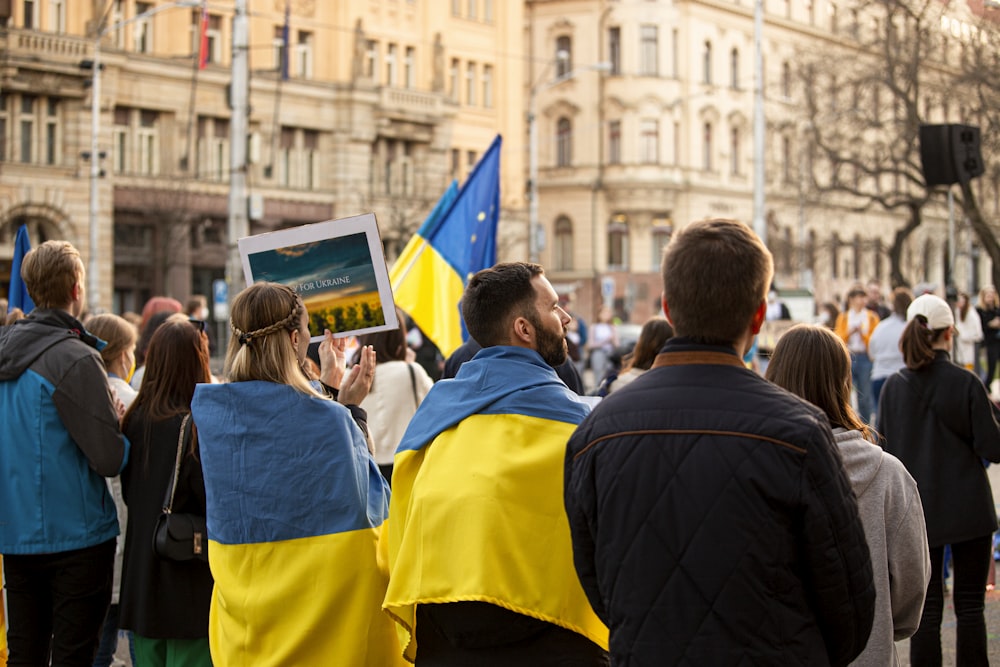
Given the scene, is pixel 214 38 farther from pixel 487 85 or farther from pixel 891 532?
pixel 891 532

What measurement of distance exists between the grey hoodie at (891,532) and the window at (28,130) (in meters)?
40.3

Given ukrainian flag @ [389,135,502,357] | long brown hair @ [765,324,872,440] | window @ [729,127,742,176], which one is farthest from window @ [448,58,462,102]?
long brown hair @ [765,324,872,440]

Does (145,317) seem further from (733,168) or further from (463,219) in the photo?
(733,168)

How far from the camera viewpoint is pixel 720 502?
2893 mm

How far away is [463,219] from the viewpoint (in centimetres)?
1059

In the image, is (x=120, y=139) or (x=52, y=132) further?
(x=120, y=139)

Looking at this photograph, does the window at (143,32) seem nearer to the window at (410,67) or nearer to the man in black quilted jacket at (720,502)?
the window at (410,67)

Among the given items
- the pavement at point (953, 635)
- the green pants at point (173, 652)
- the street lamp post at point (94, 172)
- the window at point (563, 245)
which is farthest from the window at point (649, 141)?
the green pants at point (173, 652)

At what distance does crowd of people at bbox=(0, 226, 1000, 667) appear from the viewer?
292 centimetres

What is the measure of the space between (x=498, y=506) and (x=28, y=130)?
40.7 meters

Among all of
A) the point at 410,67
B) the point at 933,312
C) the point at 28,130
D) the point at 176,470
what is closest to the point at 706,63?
the point at 410,67

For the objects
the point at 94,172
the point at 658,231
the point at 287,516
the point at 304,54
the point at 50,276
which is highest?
the point at 304,54

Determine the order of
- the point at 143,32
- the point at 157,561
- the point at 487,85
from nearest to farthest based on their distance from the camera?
the point at 157,561 < the point at 143,32 < the point at 487,85

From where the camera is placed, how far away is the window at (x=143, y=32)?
43.7m
